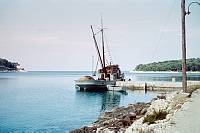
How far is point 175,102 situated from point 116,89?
192ft

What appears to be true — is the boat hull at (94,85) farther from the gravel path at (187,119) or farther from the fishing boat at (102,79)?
the gravel path at (187,119)

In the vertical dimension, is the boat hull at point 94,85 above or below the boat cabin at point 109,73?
below

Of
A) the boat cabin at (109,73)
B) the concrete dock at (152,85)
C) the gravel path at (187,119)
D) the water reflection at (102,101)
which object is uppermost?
the boat cabin at (109,73)

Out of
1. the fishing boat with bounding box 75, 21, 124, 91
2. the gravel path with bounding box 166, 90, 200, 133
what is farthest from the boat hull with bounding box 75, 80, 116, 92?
the gravel path with bounding box 166, 90, 200, 133

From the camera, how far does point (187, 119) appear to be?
15945 mm

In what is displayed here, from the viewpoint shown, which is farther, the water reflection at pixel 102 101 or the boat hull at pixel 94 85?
the boat hull at pixel 94 85

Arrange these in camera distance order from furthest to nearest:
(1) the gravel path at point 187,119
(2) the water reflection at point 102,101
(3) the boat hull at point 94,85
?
(3) the boat hull at point 94,85, (2) the water reflection at point 102,101, (1) the gravel path at point 187,119

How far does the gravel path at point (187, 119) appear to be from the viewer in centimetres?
1387

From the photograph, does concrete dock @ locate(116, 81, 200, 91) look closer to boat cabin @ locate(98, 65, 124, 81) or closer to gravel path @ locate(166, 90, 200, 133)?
boat cabin @ locate(98, 65, 124, 81)

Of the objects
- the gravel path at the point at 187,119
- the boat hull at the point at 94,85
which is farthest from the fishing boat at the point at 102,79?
the gravel path at the point at 187,119

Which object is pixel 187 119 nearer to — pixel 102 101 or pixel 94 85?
pixel 102 101

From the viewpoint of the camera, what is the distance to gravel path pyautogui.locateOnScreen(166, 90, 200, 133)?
45.5ft

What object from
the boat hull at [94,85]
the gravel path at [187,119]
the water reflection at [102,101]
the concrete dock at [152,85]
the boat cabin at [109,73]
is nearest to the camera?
the gravel path at [187,119]

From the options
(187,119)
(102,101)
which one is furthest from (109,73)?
(187,119)
